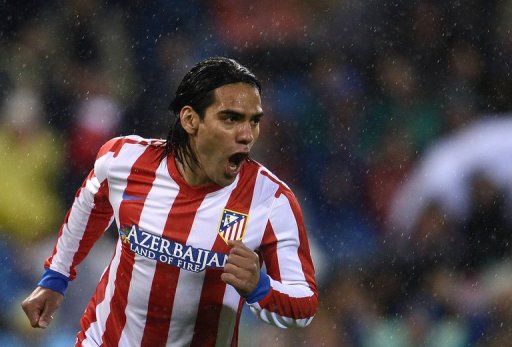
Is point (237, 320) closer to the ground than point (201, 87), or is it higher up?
closer to the ground

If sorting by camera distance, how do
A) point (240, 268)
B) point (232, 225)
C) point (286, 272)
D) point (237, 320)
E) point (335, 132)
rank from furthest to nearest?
point (335, 132)
point (237, 320)
point (232, 225)
point (286, 272)
point (240, 268)

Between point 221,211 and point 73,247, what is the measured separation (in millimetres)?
581

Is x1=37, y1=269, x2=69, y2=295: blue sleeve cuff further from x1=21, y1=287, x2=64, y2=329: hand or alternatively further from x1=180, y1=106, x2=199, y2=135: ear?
x1=180, y1=106, x2=199, y2=135: ear

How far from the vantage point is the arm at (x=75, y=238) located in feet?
8.57

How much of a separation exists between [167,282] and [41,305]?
1.59 ft

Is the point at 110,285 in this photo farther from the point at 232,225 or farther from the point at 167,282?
the point at 232,225

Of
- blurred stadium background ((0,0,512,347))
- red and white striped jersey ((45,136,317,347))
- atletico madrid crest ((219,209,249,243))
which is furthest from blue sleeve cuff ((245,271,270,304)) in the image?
blurred stadium background ((0,0,512,347))

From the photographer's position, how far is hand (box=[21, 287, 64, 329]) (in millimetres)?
2600

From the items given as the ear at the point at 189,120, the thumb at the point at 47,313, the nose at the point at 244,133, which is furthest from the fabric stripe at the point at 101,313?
the nose at the point at 244,133

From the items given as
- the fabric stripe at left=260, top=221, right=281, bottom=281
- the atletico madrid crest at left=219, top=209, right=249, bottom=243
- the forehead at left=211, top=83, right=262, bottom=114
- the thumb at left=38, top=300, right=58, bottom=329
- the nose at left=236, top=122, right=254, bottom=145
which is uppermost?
the forehead at left=211, top=83, right=262, bottom=114

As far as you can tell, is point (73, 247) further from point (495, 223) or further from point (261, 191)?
point (495, 223)

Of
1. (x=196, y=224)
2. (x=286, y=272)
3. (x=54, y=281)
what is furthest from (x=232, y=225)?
(x=54, y=281)

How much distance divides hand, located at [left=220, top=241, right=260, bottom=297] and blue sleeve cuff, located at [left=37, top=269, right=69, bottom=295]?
83 cm

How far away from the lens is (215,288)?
7.95ft
